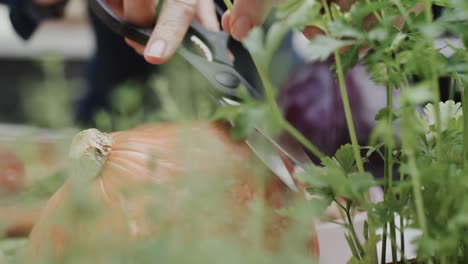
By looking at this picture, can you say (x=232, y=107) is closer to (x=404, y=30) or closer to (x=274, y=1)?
(x=404, y=30)

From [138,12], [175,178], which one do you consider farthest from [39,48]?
[175,178]

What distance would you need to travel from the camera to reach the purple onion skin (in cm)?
124

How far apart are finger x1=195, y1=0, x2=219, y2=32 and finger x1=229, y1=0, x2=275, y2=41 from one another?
0.27 metres

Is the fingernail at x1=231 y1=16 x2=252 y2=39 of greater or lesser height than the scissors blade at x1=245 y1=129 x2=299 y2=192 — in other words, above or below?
above

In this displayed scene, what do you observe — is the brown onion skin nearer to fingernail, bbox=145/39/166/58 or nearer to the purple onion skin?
fingernail, bbox=145/39/166/58

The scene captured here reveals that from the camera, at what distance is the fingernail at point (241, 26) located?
0.65 metres

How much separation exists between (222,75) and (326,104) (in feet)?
2.30

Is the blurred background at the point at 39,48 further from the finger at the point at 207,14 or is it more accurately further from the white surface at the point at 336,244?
the white surface at the point at 336,244

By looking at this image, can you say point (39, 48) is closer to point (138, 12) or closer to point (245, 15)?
point (138, 12)

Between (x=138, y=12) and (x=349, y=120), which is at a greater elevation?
(x=349, y=120)

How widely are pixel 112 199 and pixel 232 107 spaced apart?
313mm

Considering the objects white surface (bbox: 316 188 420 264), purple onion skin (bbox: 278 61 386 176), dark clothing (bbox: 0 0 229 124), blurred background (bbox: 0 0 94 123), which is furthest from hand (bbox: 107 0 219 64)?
blurred background (bbox: 0 0 94 123)

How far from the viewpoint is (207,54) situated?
2.38 feet

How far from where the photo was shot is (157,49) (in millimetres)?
745
